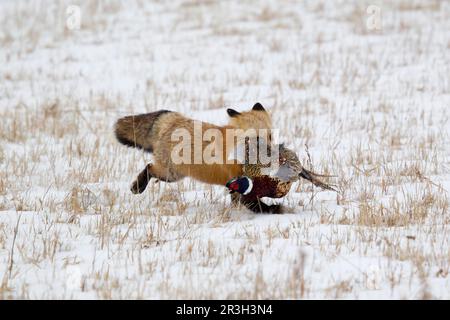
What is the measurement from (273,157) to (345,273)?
1666 mm

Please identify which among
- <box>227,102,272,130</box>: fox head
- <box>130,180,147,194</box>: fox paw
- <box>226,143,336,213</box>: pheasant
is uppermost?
<box>227,102,272,130</box>: fox head

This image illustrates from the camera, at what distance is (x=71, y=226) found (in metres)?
6.16

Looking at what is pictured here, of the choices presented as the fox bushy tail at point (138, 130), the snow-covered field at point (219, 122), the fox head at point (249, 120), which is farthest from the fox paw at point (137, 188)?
the fox head at point (249, 120)

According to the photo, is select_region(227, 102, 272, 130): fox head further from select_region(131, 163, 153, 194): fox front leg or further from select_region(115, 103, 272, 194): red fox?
select_region(131, 163, 153, 194): fox front leg

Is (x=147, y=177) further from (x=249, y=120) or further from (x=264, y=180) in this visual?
(x=264, y=180)

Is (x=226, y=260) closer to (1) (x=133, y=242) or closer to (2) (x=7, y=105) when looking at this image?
(1) (x=133, y=242)

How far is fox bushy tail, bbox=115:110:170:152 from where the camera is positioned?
24.4 feet

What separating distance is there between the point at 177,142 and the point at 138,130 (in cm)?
74

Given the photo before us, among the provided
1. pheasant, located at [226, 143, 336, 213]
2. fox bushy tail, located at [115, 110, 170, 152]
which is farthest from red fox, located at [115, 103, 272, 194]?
pheasant, located at [226, 143, 336, 213]

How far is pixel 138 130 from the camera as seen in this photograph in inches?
295

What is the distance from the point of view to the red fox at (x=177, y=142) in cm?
658

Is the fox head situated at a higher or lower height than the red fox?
higher

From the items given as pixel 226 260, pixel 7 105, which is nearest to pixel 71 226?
pixel 226 260

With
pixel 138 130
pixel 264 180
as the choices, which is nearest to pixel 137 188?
pixel 138 130
